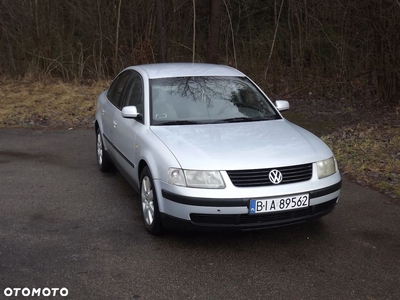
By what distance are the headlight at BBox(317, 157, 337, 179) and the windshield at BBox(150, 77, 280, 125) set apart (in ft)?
3.57

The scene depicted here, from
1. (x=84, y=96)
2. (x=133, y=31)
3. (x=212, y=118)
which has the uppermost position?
(x=212, y=118)

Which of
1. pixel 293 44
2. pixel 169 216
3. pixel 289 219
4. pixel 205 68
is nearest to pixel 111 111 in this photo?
pixel 205 68

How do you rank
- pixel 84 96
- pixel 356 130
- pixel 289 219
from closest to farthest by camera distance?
pixel 289 219
pixel 356 130
pixel 84 96

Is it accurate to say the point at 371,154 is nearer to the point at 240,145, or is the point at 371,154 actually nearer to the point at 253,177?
the point at 240,145

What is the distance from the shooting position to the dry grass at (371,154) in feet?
21.6

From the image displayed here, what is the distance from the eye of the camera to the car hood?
167 inches

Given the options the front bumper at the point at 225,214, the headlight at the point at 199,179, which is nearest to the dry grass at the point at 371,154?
the front bumper at the point at 225,214

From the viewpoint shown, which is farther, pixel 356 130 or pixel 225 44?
pixel 225 44

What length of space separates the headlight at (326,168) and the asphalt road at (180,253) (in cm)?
62

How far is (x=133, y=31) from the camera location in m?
A: 16.2

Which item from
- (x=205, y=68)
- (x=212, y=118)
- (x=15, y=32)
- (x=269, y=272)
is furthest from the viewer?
(x=15, y=32)

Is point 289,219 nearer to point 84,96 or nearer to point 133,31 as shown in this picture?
point 84,96

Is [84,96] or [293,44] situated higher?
[293,44]

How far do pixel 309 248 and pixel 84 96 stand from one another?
10.2 metres
